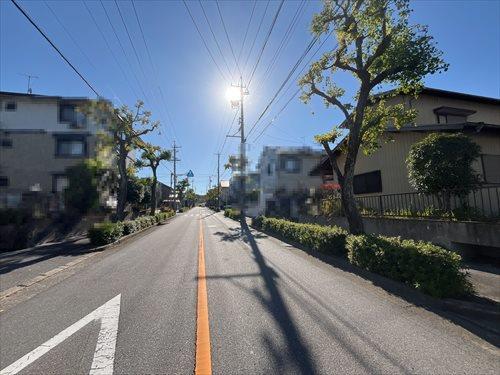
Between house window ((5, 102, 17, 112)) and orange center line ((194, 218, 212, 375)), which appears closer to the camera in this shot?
orange center line ((194, 218, 212, 375))

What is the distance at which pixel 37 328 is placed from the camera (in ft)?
15.8

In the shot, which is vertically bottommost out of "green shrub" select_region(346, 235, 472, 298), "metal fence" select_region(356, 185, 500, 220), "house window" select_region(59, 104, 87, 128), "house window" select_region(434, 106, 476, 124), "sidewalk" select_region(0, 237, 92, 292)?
"sidewalk" select_region(0, 237, 92, 292)

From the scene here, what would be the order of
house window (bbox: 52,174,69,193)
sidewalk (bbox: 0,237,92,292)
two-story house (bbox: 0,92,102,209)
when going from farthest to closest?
two-story house (bbox: 0,92,102,209), house window (bbox: 52,174,69,193), sidewalk (bbox: 0,237,92,292)

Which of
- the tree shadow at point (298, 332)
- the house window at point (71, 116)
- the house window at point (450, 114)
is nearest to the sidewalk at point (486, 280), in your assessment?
the tree shadow at point (298, 332)

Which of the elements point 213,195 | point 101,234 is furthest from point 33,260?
point 213,195

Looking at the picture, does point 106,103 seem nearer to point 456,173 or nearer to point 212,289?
point 212,289

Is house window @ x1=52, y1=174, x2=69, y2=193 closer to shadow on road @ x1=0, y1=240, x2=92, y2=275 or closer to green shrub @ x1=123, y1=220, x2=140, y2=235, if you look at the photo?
green shrub @ x1=123, y1=220, x2=140, y2=235

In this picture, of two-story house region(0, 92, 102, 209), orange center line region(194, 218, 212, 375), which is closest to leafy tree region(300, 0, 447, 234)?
orange center line region(194, 218, 212, 375)

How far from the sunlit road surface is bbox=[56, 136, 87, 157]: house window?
22.5 meters

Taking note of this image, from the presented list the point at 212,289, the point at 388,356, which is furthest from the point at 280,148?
the point at 388,356

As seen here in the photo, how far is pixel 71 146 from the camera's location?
2712cm

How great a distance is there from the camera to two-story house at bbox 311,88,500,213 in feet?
42.7

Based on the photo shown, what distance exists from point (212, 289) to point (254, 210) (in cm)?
3712

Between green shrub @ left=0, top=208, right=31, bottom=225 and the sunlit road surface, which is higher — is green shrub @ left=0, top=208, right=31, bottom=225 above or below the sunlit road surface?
above
